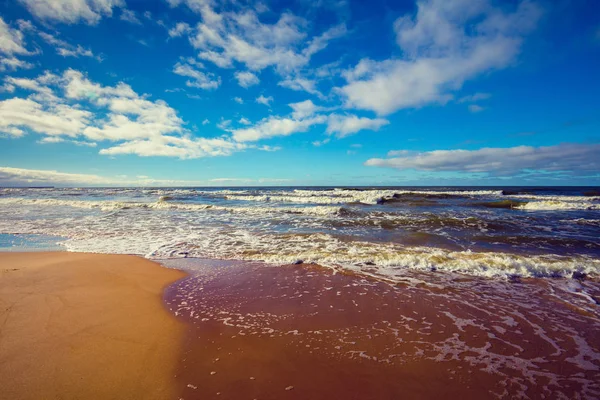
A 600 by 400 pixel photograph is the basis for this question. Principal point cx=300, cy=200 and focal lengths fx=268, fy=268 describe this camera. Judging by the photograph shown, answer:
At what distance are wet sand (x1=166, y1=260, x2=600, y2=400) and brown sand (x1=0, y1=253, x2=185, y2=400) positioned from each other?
309mm

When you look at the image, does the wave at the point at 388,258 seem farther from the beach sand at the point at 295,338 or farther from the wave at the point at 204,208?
the wave at the point at 204,208

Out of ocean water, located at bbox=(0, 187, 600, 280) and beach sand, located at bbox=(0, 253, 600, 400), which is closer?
beach sand, located at bbox=(0, 253, 600, 400)

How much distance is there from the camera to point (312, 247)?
26.8 ft

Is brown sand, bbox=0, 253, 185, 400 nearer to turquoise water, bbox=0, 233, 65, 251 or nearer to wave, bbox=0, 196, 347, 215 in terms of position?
turquoise water, bbox=0, 233, 65, 251

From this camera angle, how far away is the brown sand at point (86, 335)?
258 cm

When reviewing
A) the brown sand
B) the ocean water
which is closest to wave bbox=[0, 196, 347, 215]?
the ocean water

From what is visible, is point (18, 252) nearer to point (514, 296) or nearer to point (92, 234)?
point (92, 234)

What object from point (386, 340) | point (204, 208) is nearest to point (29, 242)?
point (386, 340)

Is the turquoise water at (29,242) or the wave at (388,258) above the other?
the wave at (388,258)

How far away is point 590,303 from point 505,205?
2183 cm

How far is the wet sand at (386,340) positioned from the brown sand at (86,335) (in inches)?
12.2

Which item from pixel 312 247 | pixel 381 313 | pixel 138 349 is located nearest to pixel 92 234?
pixel 312 247

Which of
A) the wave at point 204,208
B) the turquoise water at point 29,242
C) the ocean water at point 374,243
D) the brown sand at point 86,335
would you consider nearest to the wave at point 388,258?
the ocean water at point 374,243

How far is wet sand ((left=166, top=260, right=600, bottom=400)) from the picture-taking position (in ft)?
8.45
